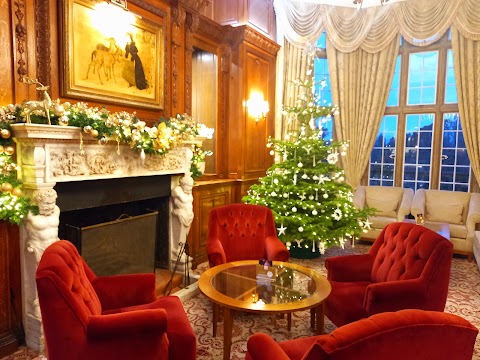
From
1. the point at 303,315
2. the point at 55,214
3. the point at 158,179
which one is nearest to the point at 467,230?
the point at 303,315

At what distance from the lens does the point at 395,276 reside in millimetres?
2730

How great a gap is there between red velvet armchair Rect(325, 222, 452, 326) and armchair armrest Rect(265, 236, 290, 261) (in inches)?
18.6

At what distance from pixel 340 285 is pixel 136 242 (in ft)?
6.93

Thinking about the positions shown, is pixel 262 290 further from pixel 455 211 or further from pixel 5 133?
pixel 455 211


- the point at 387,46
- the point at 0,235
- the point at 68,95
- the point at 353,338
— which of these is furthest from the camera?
the point at 387,46

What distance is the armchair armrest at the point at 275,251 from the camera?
11.2ft

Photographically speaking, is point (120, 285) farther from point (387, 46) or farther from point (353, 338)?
point (387, 46)

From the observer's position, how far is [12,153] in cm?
275

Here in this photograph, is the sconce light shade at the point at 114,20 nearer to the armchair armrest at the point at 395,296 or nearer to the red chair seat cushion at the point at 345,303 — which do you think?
the red chair seat cushion at the point at 345,303

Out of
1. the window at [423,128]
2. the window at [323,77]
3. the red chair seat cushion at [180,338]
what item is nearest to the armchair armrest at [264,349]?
the red chair seat cushion at [180,338]

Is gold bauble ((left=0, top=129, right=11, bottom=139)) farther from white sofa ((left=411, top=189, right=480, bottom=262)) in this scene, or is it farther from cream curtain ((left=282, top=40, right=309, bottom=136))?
white sofa ((left=411, top=189, right=480, bottom=262))

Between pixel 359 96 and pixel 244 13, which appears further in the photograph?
pixel 359 96

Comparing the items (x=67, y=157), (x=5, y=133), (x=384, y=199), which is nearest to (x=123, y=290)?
(x=67, y=157)

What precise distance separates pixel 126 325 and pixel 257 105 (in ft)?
14.6
